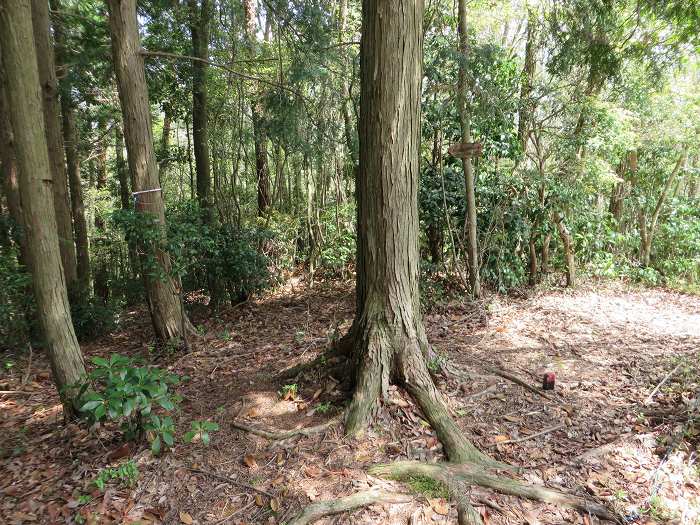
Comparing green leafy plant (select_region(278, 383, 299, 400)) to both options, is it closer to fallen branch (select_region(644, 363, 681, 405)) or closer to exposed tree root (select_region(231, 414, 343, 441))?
exposed tree root (select_region(231, 414, 343, 441))

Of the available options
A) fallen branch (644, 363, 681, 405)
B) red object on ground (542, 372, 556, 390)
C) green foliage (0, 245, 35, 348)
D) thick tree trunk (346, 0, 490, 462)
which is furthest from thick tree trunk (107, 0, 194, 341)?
fallen branch (644, 363, 681, 405)

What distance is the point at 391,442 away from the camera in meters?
3.09

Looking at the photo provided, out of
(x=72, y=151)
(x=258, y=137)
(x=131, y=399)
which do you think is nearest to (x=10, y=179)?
(x=72, y=151)

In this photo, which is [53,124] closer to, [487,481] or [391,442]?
[391,442]

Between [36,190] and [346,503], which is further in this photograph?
[36,190]

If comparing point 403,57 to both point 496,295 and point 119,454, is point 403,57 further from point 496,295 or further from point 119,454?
point 496,295

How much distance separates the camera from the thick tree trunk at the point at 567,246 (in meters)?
7.56

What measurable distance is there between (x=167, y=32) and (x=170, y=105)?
4.54 feet

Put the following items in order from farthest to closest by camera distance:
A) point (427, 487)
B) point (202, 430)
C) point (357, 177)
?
point (357, 177) → point (202, 430) → point (427, 487)

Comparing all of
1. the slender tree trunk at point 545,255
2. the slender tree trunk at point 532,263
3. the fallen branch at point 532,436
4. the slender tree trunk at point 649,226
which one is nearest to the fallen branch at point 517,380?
the fallen branch at point 532,436

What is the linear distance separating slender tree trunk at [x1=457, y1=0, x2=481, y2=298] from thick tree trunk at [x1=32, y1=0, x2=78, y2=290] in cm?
584

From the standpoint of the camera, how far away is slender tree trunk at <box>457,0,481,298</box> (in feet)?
20.0

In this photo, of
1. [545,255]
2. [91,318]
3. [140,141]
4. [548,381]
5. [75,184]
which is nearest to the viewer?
[548,381]

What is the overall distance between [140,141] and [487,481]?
519 centimetres
